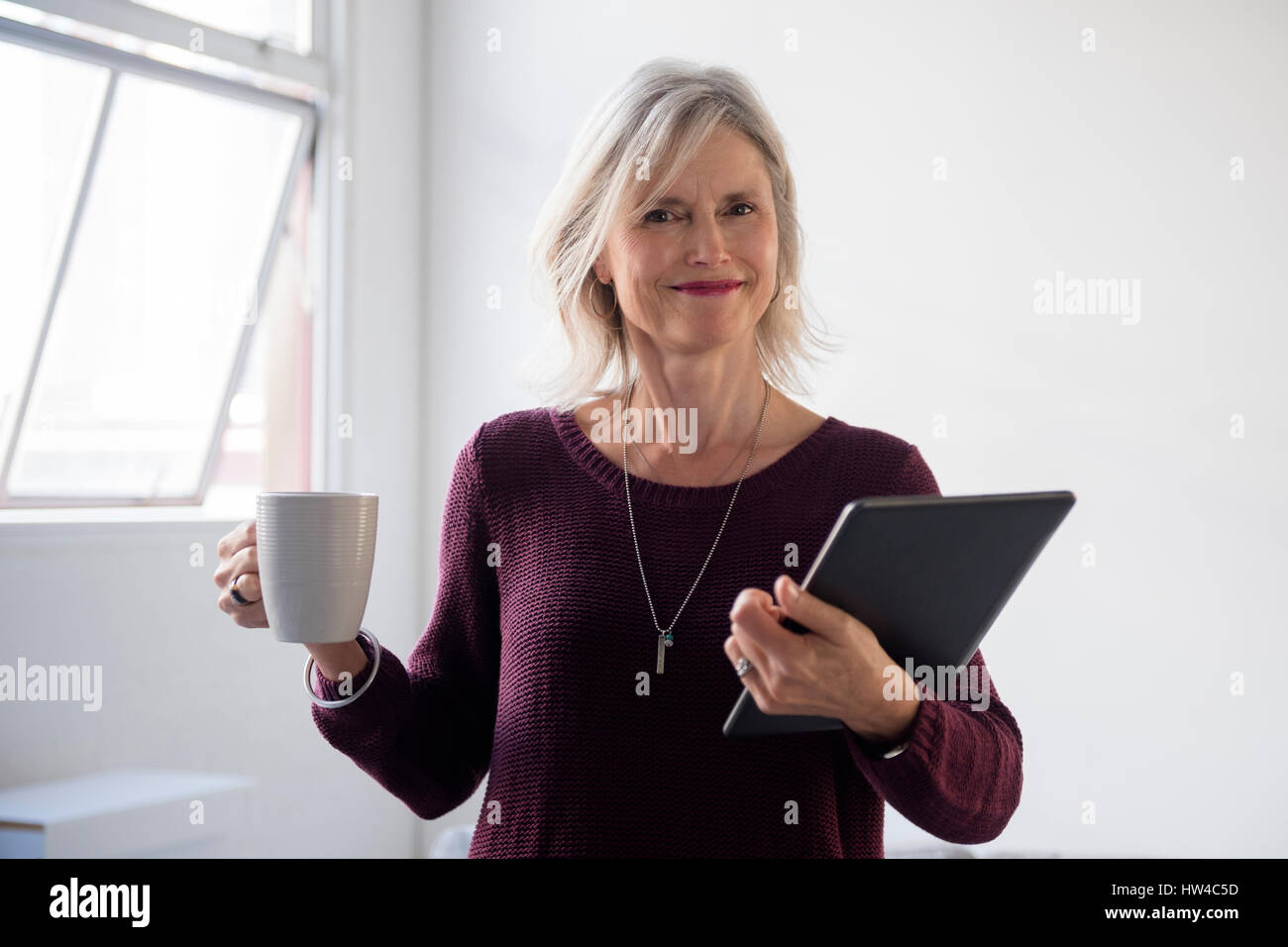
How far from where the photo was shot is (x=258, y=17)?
3.83 metres

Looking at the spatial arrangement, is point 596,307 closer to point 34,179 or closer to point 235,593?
point 235,593

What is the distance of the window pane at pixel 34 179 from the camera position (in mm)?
3199

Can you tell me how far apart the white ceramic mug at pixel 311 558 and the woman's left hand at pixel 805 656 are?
0.39 m

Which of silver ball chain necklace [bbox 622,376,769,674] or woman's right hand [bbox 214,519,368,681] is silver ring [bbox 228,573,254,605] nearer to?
woman's right hand [bbox 214,519,368,681]

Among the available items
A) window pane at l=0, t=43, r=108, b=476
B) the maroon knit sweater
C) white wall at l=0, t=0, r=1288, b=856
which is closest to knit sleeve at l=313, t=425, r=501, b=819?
the maroon knit sweater

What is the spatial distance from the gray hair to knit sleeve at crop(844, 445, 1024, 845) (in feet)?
1.71

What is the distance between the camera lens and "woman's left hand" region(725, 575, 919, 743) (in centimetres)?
82

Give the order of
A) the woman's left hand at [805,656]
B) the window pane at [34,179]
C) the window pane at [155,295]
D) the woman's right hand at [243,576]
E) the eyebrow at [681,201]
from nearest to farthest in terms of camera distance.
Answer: the woman's left hand at [805,656], the woman's right hand at [243,576], the eyebrow at [681,201], the window pane at [34,179], the window pane at [155,295]

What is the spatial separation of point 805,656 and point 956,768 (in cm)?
25

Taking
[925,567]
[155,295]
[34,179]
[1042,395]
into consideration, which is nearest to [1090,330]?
[1042,395]

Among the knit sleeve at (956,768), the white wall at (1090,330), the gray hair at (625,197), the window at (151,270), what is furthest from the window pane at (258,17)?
the knit sleeve at (956,768)

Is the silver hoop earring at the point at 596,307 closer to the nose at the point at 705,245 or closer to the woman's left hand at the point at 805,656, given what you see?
the nose at the point at 705,245

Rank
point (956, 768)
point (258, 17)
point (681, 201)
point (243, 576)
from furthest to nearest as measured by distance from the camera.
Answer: point (258, 17) → point (681, 201) → point (243, 576) → point (956, 768)
